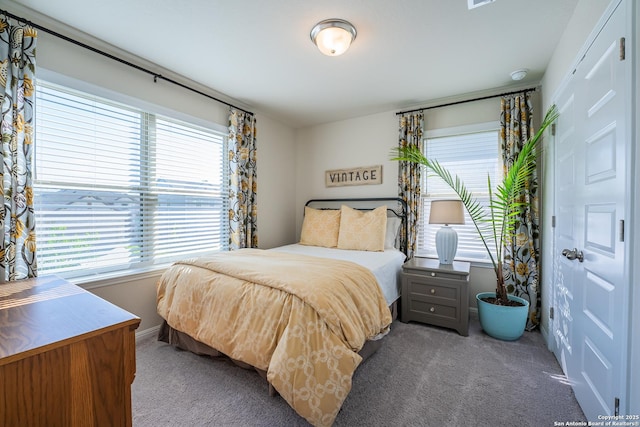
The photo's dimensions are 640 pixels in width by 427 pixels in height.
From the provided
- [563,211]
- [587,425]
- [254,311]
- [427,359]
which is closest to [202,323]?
[254,311]

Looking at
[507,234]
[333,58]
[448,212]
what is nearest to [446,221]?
[448,212]

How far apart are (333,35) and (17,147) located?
236cm

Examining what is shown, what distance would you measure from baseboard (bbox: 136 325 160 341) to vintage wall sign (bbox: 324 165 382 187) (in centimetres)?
282

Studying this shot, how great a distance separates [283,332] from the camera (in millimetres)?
1561

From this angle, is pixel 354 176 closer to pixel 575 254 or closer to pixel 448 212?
pixel 448 212

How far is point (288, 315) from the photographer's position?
5.19ft

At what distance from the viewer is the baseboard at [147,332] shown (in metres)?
2.52

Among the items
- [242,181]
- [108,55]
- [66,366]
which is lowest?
[66,366]

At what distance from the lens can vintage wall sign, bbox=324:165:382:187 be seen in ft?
12.4

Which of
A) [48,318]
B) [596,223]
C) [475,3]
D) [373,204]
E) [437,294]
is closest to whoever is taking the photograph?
[48,318]

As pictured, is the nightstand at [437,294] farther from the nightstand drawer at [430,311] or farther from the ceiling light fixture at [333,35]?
the ceiling light fixture at [333,35]

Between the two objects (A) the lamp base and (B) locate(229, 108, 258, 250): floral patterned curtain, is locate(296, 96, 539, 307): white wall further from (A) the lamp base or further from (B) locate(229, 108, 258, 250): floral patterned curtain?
(B) locate(229, 108, 258, 250): floral patterned curtain

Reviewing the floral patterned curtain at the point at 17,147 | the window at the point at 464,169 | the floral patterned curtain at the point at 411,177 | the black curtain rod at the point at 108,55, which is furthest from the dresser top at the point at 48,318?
the window at the point at 464,169

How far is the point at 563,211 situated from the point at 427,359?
5.07 feet
